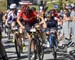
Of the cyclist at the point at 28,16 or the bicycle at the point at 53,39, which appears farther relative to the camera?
the bicycle at the point at 53,39

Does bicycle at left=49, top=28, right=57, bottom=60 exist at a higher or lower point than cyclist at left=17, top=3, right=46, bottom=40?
lower

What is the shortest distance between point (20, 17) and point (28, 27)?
56 cm

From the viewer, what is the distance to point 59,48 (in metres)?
18.1

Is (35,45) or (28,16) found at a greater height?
(28,16)

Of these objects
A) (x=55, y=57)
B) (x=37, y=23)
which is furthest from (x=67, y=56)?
(x=37, y=23)

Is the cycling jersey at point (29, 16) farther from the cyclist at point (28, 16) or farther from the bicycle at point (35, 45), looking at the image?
the bicycle at point (35, 45)

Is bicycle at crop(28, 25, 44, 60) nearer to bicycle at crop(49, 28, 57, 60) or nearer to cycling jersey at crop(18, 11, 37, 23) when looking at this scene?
cycling jersey at crop(18, 11, 37, 23)

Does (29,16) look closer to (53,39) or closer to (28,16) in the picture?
(28,16)

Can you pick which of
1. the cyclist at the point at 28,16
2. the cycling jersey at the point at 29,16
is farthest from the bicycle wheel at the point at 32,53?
the cycling jersey at the point at 29,16

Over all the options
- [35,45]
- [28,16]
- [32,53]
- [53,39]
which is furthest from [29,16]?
[53,39]

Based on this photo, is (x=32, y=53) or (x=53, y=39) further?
(x=53, y=39)

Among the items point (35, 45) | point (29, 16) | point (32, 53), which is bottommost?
point (32, 53)

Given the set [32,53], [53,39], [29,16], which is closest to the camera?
[32,53]

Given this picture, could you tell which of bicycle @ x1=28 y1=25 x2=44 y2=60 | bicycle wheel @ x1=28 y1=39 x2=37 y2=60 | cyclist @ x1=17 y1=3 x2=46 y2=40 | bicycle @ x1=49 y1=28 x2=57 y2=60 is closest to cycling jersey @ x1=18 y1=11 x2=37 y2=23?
cyclist @ x1=17 y1=3 x2=46 y2=40
